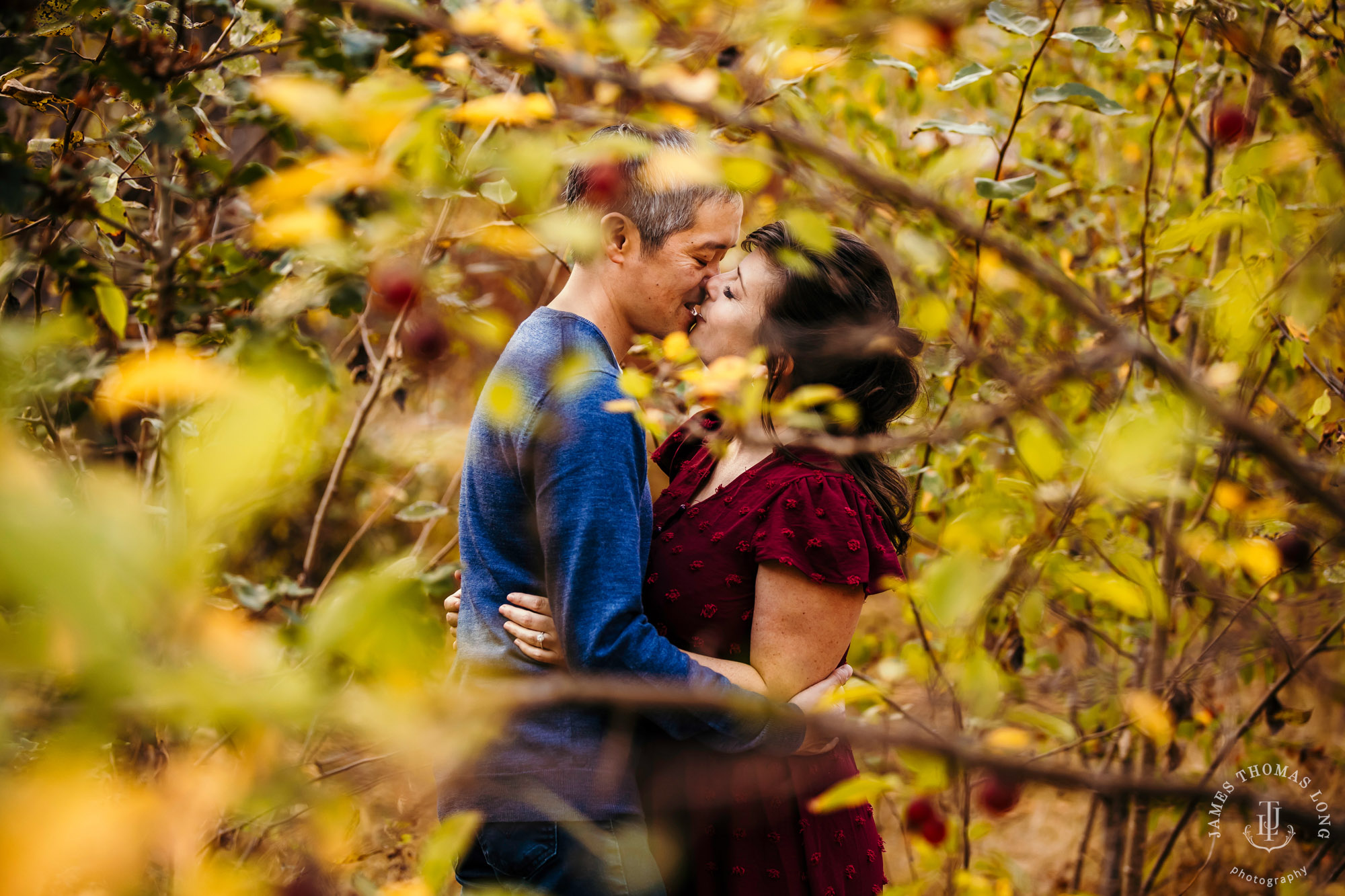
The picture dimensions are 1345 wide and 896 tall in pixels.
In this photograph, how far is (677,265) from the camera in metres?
1.52

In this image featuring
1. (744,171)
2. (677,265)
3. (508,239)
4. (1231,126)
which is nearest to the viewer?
(744,171)

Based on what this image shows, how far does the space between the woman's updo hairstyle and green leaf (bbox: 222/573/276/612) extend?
1271mm

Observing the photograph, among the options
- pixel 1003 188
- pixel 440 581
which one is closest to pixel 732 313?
pixel 1003 188

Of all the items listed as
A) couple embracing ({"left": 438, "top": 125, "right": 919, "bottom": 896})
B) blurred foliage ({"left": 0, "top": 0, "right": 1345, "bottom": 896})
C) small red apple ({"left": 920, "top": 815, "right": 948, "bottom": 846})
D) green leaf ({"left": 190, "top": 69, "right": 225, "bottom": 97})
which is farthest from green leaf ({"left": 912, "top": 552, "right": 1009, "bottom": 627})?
green leaf ({"left": 190, "top": 69, "right": 225, "bottom": 97})

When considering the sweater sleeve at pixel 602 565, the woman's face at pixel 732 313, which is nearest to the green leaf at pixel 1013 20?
the woman's face at pixel 732 313

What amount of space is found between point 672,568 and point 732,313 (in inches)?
22.1

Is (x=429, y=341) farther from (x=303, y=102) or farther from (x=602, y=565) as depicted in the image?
(x=303, y=102)

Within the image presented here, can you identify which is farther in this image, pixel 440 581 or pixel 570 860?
pixel 440 581

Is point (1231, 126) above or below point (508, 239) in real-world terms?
above

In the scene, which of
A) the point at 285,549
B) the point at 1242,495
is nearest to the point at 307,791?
the point at 1242,495

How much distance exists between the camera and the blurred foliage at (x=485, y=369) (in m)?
0.45

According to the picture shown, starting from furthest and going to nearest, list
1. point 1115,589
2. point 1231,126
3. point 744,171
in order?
point 1231,126
point 1115,589
point 744,171

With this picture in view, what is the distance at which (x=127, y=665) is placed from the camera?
0.39m

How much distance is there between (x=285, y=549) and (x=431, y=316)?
233cm
